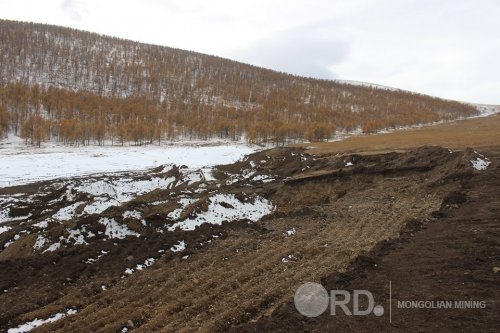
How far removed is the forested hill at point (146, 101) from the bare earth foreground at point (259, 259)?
79231mm

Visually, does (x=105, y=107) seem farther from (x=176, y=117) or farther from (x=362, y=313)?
(x=362, y=313)

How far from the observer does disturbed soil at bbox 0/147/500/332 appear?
7.99 m

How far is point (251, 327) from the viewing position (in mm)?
7223

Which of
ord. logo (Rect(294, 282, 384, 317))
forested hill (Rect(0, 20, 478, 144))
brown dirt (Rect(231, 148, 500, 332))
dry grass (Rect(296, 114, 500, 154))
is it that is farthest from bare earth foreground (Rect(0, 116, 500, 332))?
forested hill (Rect(0, 20, 478, 144))

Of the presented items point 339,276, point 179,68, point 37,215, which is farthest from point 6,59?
Result: point 339,276

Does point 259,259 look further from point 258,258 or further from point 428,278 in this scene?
point 428,278

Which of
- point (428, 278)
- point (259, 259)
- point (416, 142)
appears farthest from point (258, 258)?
point (416, 142)

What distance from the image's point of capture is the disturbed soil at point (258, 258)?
26.2 ft

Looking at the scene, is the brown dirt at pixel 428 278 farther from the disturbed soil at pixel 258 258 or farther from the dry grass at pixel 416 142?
the dry grass at pixel 416 142

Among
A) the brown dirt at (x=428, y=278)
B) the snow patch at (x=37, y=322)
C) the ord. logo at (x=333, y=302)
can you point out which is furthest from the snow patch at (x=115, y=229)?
the brown dirt at (x=428, y=278)

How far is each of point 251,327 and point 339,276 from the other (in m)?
2.85

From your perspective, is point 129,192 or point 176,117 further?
point 176,117

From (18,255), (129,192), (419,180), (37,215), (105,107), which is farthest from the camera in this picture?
(105,107)

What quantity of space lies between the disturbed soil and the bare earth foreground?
4 centimetres
